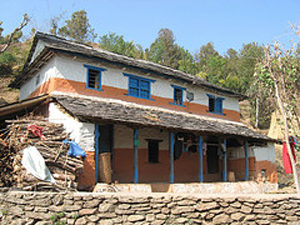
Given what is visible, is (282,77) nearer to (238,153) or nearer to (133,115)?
(133,115)

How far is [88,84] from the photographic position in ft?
48.8

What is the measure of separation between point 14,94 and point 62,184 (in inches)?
847

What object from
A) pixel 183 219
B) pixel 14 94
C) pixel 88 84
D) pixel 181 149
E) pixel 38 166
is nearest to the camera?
pixel 183 219

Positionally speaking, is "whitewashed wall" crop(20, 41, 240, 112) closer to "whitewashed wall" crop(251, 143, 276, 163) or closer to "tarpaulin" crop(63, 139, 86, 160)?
"tarpaulin" crop(63, 139, 86, 160)

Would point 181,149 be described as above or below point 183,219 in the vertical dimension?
above

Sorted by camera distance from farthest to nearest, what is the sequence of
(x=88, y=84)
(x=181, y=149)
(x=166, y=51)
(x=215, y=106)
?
(x=166, y=51)
(x=215, y=106)
(x=181, y=149)
(x=88, y=84)

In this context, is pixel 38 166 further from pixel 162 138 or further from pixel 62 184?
pixel 162 138

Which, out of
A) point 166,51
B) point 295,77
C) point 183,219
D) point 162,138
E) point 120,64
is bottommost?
point 183,219

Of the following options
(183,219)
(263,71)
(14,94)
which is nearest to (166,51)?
(14,94)

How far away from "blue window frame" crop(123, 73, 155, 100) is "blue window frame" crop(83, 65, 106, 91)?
152 centimetres

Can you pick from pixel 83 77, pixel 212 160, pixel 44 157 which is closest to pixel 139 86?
pixel 83 77

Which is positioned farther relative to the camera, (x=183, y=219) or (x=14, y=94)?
(x=14, y=94)

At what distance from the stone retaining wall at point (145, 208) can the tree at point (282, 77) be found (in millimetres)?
2294

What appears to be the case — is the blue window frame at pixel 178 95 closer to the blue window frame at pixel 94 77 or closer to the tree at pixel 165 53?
the blue window frame at pixel 94 77
